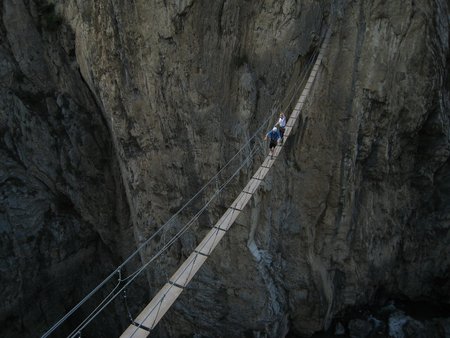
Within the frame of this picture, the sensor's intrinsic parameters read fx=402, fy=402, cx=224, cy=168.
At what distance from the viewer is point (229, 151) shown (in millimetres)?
12812

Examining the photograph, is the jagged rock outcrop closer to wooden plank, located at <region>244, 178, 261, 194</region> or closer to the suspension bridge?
the suspension bridge

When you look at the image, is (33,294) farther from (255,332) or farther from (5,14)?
(5,14)

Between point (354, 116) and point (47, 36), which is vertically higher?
point (47, 36)

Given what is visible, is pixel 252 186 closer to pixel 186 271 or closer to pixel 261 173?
pixel 261 173

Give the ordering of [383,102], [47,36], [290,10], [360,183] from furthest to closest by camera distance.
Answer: [47,36], [360,183], [383,102], [290,10]

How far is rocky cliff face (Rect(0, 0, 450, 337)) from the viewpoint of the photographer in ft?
39.5

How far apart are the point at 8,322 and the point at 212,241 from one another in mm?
11066

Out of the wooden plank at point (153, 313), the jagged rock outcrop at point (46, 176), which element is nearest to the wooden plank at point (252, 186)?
the wooden plank at point (153, 313)

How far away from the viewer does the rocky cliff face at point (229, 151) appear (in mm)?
12047

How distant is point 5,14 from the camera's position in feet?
47.6

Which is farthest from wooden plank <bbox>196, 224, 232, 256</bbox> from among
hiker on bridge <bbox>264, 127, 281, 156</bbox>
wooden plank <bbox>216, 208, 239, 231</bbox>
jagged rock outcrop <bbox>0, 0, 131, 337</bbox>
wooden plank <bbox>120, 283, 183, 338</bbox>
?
jagged rock outcrop <bbox>0, 0, 131, 337</bbox>

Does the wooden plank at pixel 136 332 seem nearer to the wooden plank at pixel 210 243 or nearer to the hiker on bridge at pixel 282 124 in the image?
the wooden plank at pixel 210 243

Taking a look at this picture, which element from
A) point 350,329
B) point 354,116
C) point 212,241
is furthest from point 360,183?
point 212,241

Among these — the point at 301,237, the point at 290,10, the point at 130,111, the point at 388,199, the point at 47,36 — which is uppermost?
the point at 290,10
